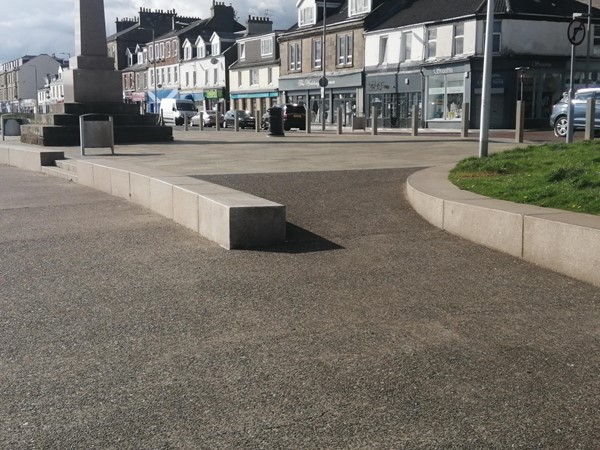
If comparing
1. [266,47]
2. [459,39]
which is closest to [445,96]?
[459,39]

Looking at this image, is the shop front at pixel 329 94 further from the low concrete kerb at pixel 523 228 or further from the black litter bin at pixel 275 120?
the low concrete kerb at pixel 523 228

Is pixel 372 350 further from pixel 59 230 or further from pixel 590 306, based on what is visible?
pixel 59 230

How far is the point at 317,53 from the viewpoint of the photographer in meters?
56.4

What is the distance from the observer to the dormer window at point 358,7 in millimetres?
51031

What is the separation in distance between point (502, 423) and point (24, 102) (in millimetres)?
122852

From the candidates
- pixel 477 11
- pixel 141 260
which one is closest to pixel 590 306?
pixel 141 260

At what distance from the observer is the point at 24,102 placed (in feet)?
381

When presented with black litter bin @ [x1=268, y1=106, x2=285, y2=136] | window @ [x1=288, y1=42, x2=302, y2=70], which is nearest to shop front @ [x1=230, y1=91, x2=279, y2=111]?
window @ [x1=288, y1=42, x2=302, y2=70]

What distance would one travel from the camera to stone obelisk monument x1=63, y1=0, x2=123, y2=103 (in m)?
23.0

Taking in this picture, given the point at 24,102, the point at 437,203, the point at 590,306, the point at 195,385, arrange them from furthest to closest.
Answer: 1. the point at 24,102
2. the point at 437,203
3. the point at 590,306
4. the point at 195,385

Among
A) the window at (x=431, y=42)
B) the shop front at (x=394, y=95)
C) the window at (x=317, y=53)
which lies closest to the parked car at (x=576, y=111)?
the window at (x=431, y=42)

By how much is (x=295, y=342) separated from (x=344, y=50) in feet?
165

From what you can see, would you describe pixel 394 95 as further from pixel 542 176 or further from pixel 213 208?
pixel 213 208

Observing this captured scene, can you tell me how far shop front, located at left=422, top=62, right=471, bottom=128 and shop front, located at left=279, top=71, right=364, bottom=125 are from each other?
6.44 meters
